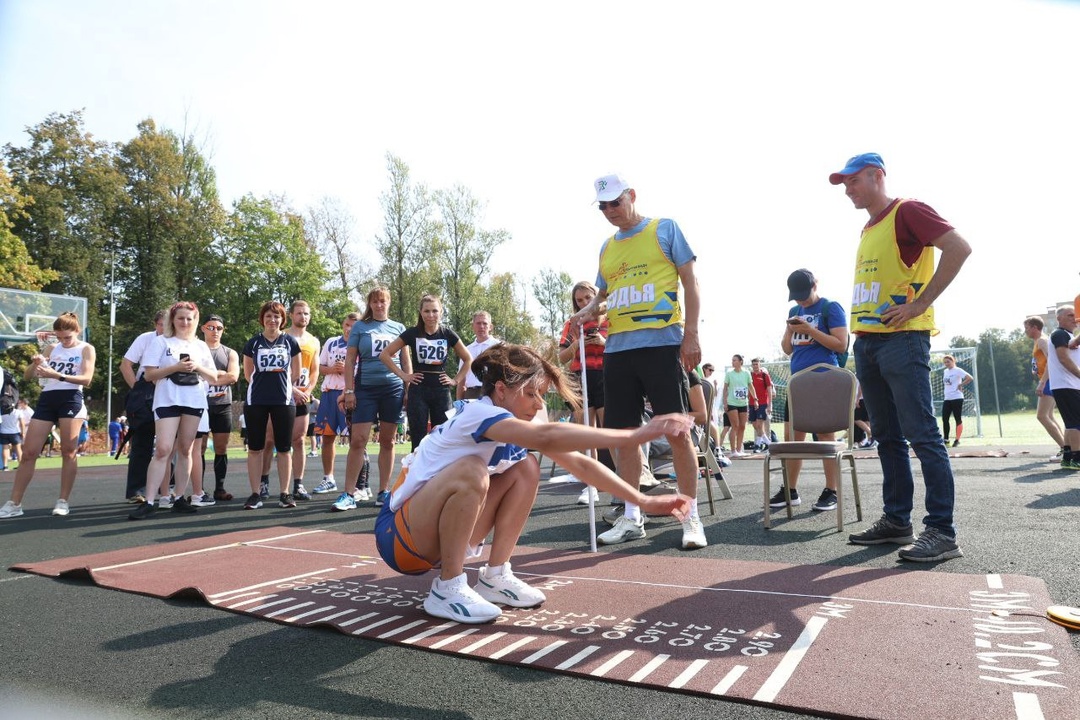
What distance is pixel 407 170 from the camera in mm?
36500

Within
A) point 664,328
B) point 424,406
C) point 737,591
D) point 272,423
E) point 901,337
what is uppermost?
point 664,328

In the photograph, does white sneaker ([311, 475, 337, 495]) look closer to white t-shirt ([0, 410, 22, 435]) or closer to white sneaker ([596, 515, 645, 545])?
white sneaker ([596, 515, 645, 545])

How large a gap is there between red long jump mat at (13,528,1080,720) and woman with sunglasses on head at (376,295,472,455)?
2488 mm

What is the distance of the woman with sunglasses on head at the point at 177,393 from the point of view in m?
6.46

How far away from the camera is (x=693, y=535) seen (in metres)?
4.30

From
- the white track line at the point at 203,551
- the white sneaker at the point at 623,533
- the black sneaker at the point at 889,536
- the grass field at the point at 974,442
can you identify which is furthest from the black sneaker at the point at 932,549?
the grass field at the point at 974,442

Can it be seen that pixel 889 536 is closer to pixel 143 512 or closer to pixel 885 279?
pixel 885 279

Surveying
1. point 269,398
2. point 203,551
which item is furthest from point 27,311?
point 203,551

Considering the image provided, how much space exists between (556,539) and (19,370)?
30.7 m

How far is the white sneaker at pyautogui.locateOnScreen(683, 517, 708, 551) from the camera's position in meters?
4.26

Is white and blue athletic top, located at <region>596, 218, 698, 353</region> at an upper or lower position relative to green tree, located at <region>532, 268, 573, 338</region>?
lower

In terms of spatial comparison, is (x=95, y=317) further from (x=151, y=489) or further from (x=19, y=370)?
(x=151, y=489)

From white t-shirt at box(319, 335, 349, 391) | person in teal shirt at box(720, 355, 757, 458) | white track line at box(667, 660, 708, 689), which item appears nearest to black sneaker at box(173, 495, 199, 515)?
white t-shirt at box(319, 335, 349, 391)

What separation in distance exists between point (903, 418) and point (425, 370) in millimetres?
4085
